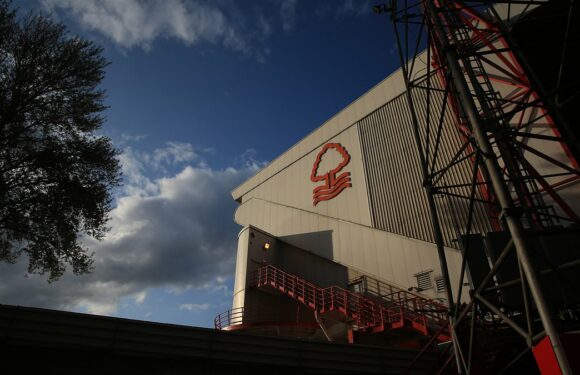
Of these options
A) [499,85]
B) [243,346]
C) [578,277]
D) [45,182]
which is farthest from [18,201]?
[499,85]

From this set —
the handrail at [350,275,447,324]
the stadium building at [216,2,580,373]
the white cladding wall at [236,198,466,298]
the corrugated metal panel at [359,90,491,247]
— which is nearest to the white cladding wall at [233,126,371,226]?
the stadium building at [216,2,580,373]

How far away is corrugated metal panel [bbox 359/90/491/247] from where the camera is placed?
1852cm

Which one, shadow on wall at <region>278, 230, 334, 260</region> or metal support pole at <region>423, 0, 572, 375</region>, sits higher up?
shadow on wall at <region>278, 230, 334, 260</region>

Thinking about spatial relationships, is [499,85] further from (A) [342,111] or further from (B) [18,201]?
(B) [18,201]

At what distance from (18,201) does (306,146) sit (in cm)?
2169

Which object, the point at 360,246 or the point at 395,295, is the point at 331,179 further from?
the point at 395,295

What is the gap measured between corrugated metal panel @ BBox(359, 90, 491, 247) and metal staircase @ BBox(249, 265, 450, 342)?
11.9ft

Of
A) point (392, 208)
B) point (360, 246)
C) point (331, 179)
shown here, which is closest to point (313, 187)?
point (331, 179)

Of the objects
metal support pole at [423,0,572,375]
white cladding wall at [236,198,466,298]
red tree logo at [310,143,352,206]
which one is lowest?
metal support pole at [423,0,572,375]

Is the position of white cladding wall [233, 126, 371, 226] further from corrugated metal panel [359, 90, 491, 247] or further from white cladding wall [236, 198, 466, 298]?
corrugated metal panel [359, 90, 491, 247]

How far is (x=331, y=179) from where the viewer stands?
2717 centimetres

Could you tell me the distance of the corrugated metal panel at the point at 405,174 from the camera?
1852cm

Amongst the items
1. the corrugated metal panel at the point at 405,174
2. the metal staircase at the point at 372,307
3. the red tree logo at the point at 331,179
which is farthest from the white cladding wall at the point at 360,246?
the red tree logo at the point at 331,179

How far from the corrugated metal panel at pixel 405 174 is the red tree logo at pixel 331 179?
1.95m
